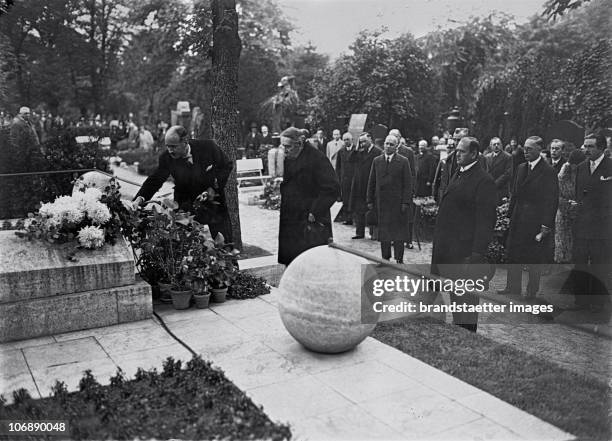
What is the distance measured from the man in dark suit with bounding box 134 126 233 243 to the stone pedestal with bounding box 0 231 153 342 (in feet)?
3.89

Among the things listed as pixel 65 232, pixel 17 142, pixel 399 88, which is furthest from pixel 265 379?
pixel 399 88

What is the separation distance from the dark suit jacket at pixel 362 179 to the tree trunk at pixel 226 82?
10.7 feet

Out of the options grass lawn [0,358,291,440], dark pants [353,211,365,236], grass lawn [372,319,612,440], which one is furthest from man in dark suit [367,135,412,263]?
grass lawn [0,358,291,440]

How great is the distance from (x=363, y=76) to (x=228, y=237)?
15667 mm

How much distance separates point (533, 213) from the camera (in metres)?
7.32

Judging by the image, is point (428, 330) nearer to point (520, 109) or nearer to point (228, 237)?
point (228, 237)

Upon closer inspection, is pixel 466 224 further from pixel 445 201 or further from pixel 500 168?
pixel 500 168

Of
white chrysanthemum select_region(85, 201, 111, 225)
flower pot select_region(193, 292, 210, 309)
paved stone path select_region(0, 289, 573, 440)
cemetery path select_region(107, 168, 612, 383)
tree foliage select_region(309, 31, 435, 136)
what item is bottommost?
cemetery path select_region(107, 168, 612, 383)

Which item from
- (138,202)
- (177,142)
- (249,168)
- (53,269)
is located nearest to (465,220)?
(177,142)

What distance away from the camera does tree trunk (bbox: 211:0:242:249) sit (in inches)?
360

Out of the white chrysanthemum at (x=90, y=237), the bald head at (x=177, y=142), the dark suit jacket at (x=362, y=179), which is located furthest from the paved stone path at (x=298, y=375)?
the dark suit jacket at (x=362, y=179)

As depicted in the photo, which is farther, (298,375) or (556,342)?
(556,342)

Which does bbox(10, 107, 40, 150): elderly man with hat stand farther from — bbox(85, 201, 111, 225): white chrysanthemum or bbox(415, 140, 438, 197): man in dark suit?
bbox(415, 140, 438, 197): man in dark suit

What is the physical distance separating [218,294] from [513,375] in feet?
10.8
